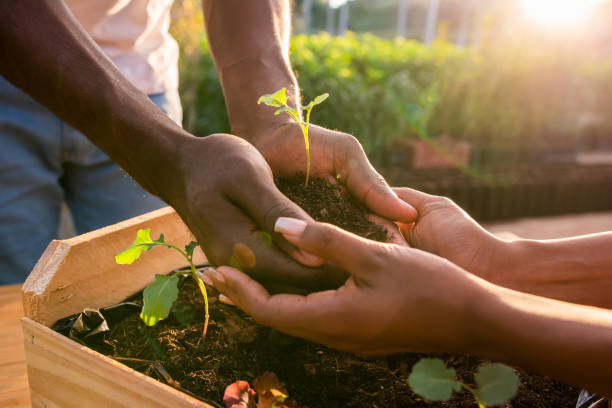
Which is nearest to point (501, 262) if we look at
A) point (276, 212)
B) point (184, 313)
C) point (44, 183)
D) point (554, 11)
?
point (276, 212)

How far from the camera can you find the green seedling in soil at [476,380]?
2.22ft

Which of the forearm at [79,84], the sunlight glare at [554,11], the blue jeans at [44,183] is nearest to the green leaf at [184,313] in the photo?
the forearm at [79,84]

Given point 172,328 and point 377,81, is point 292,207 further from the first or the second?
point 377,81

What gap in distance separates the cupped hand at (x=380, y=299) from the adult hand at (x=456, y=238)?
1.68 ft

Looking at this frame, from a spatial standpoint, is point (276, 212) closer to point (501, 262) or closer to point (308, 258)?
point (308, 258)

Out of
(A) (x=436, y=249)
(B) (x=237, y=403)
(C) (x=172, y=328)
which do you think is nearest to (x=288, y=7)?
(A) (x=436, y=249)

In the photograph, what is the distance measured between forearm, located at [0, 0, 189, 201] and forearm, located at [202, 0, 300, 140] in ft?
1.35

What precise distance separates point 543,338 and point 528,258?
0.59m

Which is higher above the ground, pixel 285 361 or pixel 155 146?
pixel 155 146

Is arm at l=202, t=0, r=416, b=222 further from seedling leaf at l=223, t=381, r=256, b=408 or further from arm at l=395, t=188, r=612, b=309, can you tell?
seedling leaf at l=223, t=381, r=256, b=408

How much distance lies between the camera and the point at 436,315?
78 cm

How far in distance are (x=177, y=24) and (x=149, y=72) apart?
3.77 metres

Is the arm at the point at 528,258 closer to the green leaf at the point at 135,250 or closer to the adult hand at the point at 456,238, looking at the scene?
the adult hand at the point at 456,238

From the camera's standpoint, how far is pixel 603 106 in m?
11.8
